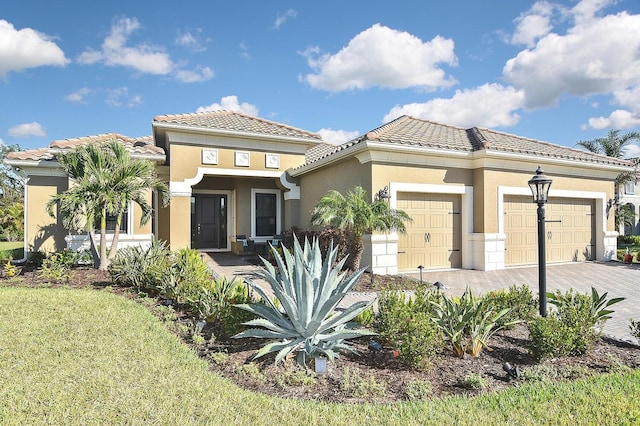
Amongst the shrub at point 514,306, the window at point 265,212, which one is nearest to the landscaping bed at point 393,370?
the shrub at point 514,306

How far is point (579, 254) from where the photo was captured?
48.0 feet

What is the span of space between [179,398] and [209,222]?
45.3ft

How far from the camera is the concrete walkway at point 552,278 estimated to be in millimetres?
8586

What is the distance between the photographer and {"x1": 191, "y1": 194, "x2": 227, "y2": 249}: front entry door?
16641mm

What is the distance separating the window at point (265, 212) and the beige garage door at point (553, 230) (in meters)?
9.10

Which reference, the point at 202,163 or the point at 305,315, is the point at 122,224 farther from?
the point at 305,315

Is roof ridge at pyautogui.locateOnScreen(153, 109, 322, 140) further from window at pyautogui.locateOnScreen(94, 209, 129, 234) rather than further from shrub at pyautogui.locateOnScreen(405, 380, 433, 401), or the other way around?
shrub at pyautogui.locateOnScreen(405, 380, 433, 401)

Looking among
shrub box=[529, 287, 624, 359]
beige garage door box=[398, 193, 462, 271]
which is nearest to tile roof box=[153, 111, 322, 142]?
beige garage door box=[398, 193, 462, 271]

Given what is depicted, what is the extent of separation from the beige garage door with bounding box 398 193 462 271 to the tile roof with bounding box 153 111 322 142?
16.6 ft

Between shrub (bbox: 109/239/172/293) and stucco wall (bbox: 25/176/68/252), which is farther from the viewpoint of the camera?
stucco wall (bbox: 25/176/68/252)

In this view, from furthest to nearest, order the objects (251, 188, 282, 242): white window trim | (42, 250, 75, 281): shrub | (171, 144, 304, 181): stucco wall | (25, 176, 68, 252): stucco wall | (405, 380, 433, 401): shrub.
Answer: (251, 188, 282, 242): white window trim → (171, 144, 304, 181): stucco wall → (25, 176, 68, 252): stucco wall → (42, 250, 75, 281): shrub → (405, 380, 433, 401): shrub

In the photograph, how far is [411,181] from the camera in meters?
11.5

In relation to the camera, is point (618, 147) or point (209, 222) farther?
point (618, 147)

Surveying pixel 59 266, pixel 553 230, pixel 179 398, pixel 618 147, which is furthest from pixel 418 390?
pixel 618 147
